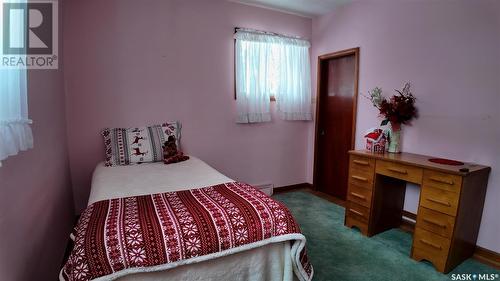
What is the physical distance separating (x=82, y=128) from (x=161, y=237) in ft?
6.75

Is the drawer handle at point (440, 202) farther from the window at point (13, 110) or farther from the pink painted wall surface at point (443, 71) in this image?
the window at point (13, 110)

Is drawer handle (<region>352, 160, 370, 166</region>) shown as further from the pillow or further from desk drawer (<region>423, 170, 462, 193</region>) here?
the pillow

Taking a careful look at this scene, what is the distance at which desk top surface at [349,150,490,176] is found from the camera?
207 cm

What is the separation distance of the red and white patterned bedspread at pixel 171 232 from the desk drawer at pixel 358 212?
1.29 m

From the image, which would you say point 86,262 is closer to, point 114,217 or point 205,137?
point 114,217

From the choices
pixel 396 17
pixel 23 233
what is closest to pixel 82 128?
pixel 23 233

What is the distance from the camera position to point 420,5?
2.63 meters

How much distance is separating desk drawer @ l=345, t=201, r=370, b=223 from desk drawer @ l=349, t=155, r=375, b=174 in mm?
389

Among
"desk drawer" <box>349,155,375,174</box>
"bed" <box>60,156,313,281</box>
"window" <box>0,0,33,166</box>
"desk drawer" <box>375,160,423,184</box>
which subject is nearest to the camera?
"window" <box>0,0,33,166</box>

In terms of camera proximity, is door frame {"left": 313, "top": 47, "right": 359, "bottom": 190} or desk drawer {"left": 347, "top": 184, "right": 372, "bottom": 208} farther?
door frame {"left": 313, "top": 47, "right": 359, "bottom": 190}

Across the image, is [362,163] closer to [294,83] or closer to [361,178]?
[361,178]

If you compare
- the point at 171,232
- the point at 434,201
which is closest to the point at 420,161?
the point at 434,201

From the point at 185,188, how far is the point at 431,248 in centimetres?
206

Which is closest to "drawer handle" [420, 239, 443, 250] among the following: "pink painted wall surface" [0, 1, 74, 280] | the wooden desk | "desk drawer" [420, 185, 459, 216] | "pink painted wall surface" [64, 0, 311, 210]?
the wooden desk
